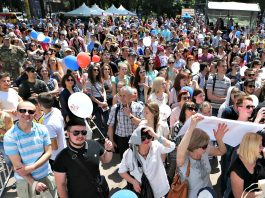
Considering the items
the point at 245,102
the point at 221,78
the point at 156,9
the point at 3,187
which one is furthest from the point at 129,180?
the point at 156,9

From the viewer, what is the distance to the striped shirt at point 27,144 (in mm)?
3268

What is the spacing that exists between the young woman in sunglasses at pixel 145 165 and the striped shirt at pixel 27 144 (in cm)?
94

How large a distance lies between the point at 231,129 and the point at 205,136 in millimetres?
283

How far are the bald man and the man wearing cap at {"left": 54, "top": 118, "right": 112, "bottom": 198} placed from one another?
0.53 m

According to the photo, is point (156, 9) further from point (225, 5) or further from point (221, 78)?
point (221, 78)

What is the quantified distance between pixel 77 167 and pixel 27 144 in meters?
0.74

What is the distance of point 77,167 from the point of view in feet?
9.59

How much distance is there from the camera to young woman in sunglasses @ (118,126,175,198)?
11.2ft

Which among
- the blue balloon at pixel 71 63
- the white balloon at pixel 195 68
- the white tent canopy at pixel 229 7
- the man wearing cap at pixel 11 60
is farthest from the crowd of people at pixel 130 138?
the white tent canopy at pixel 229 7

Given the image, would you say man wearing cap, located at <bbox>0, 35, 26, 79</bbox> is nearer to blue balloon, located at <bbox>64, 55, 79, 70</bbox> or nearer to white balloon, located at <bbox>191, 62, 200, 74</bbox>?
blue balloon, located at <bbox>64, 55, 79, 70</bbox>

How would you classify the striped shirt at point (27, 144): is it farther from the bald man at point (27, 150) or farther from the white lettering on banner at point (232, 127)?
the white lettering on banner at point (232, 127)

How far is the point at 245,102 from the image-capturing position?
3.94 metres

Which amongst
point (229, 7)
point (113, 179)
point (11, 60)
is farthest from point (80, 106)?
point (229, 7)

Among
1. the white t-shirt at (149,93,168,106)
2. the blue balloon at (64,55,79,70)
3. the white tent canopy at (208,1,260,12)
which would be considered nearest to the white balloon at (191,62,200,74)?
the white t-shirt at (149,93,168,106)
